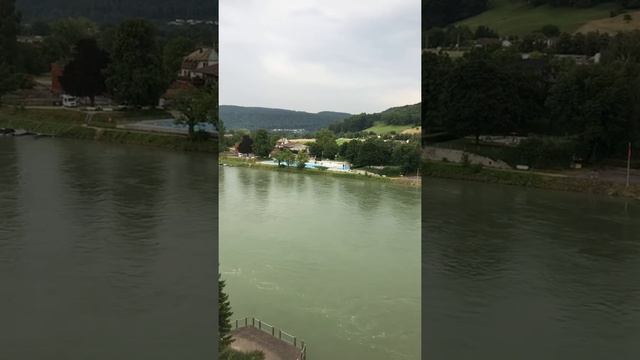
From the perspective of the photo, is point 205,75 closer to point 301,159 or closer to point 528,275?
point 528,275

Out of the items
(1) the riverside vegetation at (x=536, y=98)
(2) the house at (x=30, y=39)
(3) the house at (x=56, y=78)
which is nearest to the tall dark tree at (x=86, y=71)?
(3) the house at (x=56, y=78)

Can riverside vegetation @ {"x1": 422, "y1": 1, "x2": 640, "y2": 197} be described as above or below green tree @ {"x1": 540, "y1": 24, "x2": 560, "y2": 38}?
below

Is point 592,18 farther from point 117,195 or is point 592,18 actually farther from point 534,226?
point 117,195

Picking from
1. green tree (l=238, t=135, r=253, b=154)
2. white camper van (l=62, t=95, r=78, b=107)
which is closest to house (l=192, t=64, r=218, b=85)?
white camper van (l=62, t=95, r=78, b=107)

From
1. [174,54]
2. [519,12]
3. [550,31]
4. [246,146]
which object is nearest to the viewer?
[174,54]

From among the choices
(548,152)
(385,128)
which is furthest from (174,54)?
(385,128)

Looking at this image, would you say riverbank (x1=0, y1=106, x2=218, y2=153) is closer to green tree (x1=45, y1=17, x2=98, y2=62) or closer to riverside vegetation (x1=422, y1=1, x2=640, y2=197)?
green tree (x1=45, y1=17, x2=98, y2=62)

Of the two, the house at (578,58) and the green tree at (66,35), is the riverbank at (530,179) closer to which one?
the house at (578,58)
